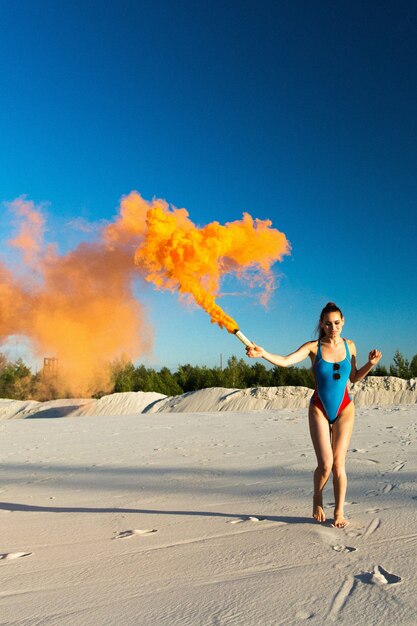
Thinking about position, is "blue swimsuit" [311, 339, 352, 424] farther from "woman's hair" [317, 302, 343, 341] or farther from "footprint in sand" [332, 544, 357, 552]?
"footprint in sand" [332, 544, 357, 552]

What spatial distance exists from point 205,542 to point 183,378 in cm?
3102

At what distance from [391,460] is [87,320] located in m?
14.5

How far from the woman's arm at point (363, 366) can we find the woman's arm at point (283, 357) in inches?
13.5

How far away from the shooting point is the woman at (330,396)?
4.10m

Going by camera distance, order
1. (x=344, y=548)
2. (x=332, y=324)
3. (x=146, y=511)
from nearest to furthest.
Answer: (x=344, y=548) → (x=332, y=324) → (x=146, y=511)

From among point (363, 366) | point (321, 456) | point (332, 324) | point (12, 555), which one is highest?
point (332, 324)

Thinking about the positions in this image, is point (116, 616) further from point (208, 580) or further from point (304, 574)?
point (304, 574)

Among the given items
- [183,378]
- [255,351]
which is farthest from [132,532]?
[183,378]

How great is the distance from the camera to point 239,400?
921 inches

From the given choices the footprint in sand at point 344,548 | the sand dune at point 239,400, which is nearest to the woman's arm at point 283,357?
the footprint in sand at point 344,548

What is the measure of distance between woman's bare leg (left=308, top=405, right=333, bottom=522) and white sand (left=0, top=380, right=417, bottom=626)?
12 centimetres

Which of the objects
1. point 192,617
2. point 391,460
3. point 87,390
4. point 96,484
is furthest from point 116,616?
point 87,390

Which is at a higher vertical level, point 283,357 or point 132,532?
point 283,357

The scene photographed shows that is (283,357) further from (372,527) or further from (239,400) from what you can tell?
(239,400)
